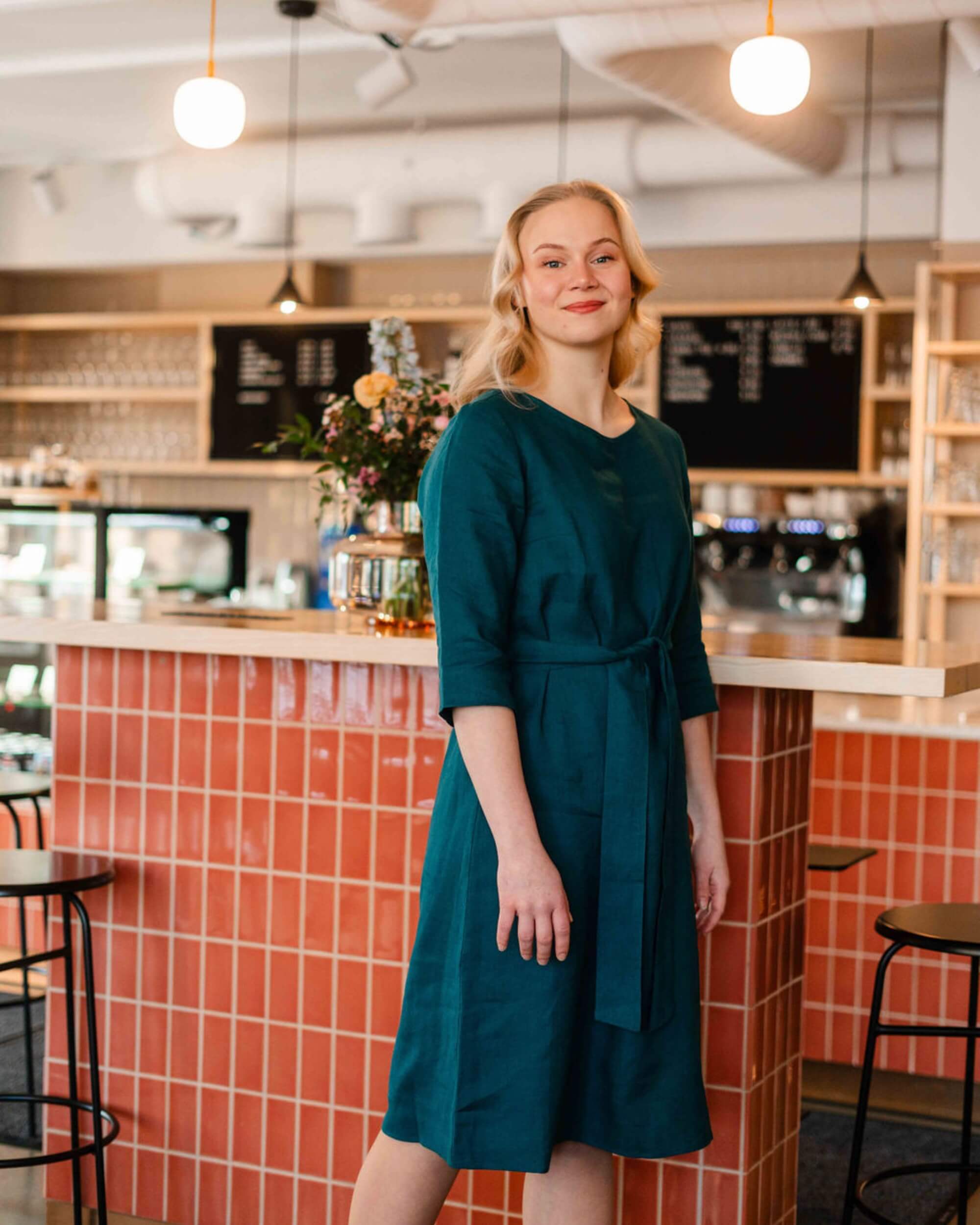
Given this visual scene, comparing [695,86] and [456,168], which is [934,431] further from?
[456,168]

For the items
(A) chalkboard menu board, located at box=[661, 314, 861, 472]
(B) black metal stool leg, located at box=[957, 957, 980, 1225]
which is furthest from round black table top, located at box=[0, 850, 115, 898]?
(A) chalkboard menu board, located at box=[661, 314, 861, 472]

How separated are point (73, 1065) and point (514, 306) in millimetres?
1643

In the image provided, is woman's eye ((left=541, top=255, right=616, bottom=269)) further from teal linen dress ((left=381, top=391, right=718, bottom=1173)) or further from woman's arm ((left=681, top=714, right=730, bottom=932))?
woman's arm ((left=681, top=714, right=730, bottom=932))

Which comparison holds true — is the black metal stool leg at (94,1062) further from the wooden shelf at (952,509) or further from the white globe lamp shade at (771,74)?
the wooden shelf at (952,509)

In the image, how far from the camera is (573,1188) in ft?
6.45

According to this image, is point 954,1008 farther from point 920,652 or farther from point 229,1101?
point 229,1101

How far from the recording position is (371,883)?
2562mm

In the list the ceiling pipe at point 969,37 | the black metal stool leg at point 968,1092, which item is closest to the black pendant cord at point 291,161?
the ceiling pipe at point 969,37

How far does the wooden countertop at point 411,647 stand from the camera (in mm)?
2180

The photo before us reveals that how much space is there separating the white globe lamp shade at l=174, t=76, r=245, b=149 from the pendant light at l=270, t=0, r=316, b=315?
165 cm

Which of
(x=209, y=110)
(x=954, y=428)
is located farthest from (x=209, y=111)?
(x=954, y=428)

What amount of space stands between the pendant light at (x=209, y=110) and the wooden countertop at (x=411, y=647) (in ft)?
4.50

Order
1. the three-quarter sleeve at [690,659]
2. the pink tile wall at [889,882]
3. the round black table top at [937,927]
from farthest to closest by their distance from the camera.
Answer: the pink tile wall at [889,882] < the round black table top at [937,927] < the three-quarter sleeve at [690,659]

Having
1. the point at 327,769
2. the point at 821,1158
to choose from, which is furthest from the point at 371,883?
the point at 821,1158
